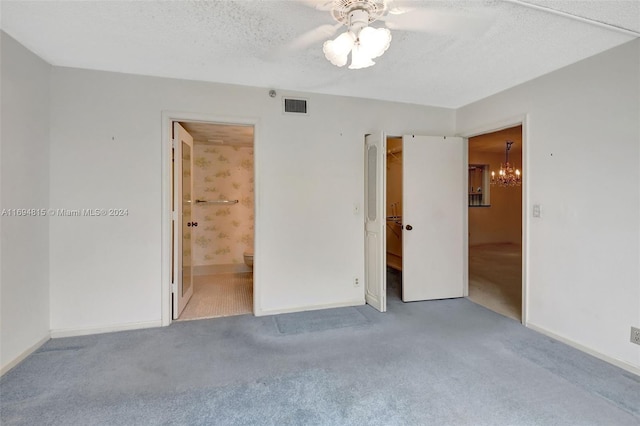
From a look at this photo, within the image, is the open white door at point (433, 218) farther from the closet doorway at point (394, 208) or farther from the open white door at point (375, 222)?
the closet doorway at point (394, 208)

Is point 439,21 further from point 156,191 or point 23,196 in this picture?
point 23,196

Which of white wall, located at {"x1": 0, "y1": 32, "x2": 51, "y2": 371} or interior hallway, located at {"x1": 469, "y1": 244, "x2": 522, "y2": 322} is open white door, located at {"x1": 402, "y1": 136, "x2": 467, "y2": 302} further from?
white wall, located at {"x1": 0, "y1": 32, "x2": 51, "y2": 371}

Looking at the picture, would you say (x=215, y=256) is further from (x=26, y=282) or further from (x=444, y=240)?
(x=444, y=240)

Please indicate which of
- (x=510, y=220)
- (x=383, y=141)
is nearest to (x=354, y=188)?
(x=383, y=141)

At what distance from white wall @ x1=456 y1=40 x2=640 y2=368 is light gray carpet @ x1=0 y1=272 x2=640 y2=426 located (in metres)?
0.32

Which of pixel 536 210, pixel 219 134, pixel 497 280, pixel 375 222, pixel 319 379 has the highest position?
pixel 219 134

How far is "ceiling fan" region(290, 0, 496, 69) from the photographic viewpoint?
70.7 inches

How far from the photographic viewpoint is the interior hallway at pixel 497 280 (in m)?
3.65

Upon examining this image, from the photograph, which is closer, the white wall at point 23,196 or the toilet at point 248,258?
the white wall at point 23,196

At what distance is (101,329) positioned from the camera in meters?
2.91

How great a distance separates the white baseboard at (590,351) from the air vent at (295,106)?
3.28 m

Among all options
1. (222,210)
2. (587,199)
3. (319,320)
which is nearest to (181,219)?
(319,320)

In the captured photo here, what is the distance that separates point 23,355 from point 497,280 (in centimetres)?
568

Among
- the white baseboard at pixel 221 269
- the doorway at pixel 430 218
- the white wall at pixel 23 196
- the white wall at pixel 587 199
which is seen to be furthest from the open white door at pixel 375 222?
the white wall at pixel 23 196
